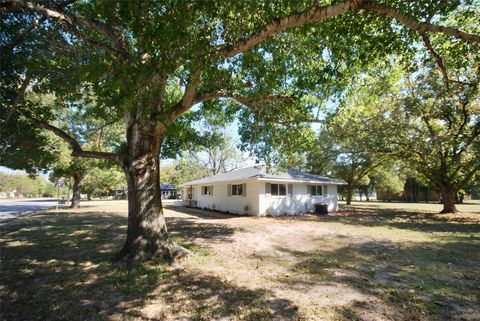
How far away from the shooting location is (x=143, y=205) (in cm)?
735

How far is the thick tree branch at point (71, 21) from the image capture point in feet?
17.9

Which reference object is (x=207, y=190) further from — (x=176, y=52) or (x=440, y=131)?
(x=176, y=52)

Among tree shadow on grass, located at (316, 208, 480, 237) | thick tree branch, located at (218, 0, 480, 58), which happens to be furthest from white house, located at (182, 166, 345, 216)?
thick tree branch, located at (218, 0, 480, 58)

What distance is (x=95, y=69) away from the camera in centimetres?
553

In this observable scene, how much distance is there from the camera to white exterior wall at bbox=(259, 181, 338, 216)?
2022 cm

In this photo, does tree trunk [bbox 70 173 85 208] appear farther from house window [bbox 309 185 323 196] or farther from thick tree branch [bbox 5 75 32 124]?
thick tree branch [bbox 5 75 32 124]

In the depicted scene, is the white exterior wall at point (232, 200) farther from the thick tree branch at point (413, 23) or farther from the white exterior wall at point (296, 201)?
the thick tree branch at point (413, 23)

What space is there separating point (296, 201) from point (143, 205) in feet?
54.2

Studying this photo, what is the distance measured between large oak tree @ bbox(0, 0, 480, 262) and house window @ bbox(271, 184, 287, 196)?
39.0 ft

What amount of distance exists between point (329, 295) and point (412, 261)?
407cm

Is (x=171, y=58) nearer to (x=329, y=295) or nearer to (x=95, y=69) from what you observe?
(x=95, y=69)

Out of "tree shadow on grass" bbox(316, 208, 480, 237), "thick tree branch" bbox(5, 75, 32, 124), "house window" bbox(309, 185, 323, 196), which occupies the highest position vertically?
"thick tree branch" bbox(5, 75, 32, 124)

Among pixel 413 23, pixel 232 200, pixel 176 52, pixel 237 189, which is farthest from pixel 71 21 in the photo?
pixel 232 200

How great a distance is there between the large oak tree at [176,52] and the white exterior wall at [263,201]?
37.0 feet
